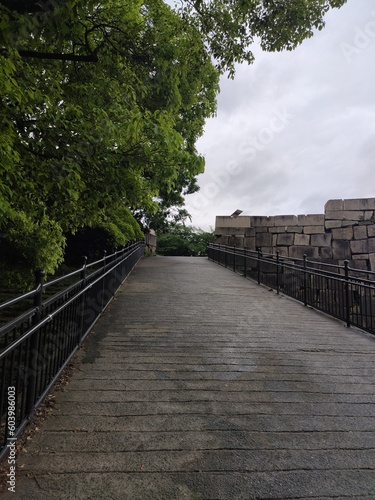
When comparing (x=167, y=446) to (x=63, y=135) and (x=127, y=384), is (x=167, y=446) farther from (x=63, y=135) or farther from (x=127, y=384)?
(x=63, y=135)

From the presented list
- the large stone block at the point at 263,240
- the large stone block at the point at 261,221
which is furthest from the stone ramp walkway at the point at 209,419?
the large stone block at the point at 261,221

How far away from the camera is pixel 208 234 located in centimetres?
2719

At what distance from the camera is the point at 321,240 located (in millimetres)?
13406

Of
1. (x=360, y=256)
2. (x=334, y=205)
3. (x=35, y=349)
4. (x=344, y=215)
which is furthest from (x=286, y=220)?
(x=35, y=349)

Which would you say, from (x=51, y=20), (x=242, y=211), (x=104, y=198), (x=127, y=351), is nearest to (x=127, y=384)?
(x=127, y=351)

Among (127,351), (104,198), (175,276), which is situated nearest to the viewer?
(127,351)

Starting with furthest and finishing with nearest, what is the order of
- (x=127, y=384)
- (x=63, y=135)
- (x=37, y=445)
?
(x=63, y=135)
(x=127, y=384)
(x=37, y=445)

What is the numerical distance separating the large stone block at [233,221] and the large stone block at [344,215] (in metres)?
3.74

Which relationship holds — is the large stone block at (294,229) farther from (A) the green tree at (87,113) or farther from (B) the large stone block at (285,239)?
(A) the green tree at (87,113)

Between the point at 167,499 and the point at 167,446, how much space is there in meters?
0.51

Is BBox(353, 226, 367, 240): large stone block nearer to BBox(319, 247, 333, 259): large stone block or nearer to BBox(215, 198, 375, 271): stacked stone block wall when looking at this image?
BBox(215, 198, 375, 271): stacked stone block wall

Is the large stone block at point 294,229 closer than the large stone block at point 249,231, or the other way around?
the large stone block at point 294,229

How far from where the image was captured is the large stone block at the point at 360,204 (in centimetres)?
1227

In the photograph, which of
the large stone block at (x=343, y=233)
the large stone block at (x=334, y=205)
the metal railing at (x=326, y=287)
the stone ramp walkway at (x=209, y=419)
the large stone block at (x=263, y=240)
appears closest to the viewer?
the stone ramp walkway at (x=209, y=419)
